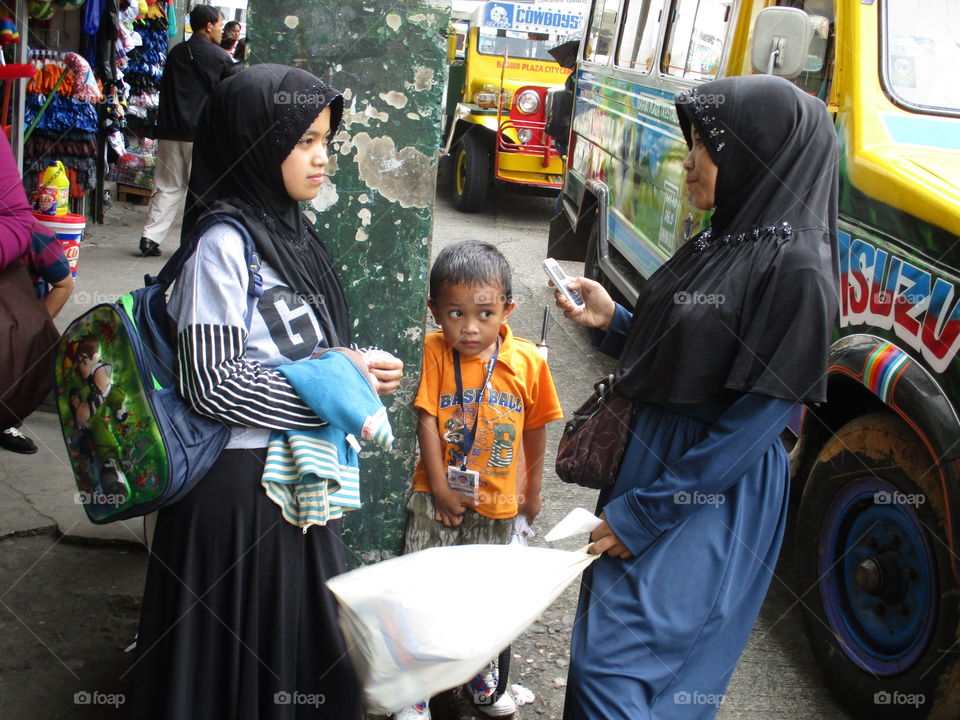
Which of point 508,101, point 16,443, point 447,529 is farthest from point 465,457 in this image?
point 508,101

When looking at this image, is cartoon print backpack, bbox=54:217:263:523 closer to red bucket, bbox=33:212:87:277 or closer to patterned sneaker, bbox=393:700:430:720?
patterned sneaker, bbox=393:700:430:720

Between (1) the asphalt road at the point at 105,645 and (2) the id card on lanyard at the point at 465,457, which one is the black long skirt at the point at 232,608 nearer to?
(2) the id card on lanyard at the point at 465,457

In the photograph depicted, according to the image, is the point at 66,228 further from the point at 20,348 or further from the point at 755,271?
the point at 755,271

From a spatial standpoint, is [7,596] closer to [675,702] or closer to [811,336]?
[675,702]

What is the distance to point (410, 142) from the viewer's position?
8.86ft

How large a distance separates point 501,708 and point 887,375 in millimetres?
1497

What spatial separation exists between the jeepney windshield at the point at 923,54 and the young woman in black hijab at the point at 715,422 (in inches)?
61.8

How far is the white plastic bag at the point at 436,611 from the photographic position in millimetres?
1910

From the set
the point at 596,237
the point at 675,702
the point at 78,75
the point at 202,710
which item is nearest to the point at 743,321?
the point at 675,702

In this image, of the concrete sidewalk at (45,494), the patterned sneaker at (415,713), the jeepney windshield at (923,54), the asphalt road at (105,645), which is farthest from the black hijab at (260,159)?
the jeepney windshield at (923,54)

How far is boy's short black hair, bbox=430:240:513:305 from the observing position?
2549mm

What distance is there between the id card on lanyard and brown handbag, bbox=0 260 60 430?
1.28 m

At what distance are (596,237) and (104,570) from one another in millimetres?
4726

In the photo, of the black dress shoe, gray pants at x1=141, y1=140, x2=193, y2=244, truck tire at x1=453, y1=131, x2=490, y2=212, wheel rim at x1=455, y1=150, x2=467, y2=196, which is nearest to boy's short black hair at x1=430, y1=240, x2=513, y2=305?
gray pants at x1=141, y1=140, x2=193, y2=244
